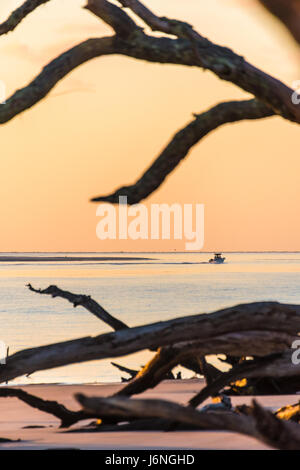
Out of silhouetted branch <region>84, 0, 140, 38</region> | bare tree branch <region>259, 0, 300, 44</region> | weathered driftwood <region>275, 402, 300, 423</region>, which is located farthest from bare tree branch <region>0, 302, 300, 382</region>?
bare tree branch <region>259, 0, 300, 44</region>

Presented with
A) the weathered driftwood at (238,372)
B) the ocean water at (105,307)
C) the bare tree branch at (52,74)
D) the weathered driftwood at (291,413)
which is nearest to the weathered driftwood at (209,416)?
the weathered driftwood at (238,372)

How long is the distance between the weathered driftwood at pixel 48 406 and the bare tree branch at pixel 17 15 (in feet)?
8.08

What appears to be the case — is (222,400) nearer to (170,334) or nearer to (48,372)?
(170,334)

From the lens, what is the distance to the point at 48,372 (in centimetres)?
1523

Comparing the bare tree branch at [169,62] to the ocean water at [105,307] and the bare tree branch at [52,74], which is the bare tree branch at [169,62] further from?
the ocean water at [105,307]

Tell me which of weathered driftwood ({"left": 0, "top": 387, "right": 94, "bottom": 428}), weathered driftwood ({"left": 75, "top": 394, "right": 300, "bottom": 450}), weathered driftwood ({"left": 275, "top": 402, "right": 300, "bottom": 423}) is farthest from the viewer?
weathered driftwood ({"left": 0, "top": 387, "right": 94, "bottom": 428})

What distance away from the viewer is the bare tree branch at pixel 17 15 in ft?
15.3

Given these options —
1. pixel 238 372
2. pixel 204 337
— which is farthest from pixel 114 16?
pixel 238 372

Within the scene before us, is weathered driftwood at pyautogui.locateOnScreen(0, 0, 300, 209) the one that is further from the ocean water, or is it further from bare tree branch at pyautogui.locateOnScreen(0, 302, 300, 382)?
the ocean water

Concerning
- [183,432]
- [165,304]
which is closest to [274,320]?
[183,432]

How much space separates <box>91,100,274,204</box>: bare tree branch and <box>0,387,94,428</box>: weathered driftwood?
7.05 ft

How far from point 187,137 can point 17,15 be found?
1.16 metres

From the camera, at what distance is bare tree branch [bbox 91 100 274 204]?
165 inches

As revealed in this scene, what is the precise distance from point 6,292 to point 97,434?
127ft
